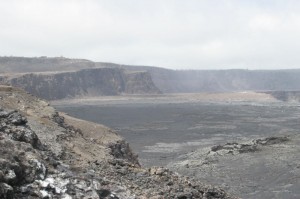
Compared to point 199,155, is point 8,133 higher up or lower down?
higher up

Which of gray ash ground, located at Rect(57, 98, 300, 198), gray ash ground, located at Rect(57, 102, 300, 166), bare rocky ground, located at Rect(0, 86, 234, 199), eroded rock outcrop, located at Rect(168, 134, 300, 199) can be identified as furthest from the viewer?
gray ash ground, located at Rect(57, 102, 300, 166)

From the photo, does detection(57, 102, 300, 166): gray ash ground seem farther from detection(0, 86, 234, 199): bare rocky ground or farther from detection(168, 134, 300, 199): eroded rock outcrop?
detection(0, 86, 234, 199): bare rocky ground

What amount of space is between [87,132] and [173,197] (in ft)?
64.6

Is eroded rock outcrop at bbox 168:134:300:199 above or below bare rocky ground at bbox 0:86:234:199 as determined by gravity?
below

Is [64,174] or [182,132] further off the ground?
[64,174]

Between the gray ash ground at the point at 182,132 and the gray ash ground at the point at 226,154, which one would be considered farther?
the gray ash ground at the point at 182,132

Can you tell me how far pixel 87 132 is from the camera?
3675 cm

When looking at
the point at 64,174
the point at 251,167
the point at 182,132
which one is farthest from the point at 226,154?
the point at 64,174

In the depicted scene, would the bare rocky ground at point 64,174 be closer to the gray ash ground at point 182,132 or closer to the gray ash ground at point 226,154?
the gray ash ground at point 226,154

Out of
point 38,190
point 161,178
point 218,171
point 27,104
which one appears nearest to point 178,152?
point 218,171

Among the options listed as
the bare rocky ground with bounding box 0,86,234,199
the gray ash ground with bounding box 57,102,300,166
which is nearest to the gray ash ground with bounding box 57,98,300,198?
the gray ash ground with bounding box 57,102,300,166

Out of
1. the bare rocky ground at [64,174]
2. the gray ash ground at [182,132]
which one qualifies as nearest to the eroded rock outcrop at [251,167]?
the gray ash ground at [182,132]

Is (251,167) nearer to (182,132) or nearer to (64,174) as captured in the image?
(64,174)

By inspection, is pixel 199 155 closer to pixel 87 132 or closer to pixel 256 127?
pixel 87 132
